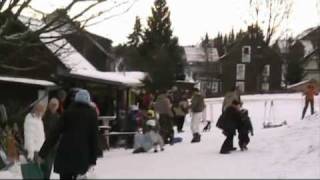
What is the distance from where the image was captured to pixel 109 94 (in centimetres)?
2697

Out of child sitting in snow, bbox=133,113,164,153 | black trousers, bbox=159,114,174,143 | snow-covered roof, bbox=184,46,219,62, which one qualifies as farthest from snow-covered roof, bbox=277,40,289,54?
child sitting in snow, bbox=133,113,164,153

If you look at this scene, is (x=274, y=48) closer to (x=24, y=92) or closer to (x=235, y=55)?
(x=235, y=55)

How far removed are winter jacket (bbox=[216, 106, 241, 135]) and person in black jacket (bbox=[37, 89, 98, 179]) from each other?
753 centimetres

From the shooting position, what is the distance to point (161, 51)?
191 ft

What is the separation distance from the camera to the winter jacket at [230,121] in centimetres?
1692

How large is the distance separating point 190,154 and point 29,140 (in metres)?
6.36

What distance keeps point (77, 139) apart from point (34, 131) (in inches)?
80.7

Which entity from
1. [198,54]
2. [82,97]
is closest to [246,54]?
[198,54]

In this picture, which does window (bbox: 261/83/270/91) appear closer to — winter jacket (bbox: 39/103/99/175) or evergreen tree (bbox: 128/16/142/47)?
evergreen tree (bbox: 128/16/142/47)

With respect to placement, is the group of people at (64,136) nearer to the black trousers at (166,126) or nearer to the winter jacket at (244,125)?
the winter jacket at (244,125)

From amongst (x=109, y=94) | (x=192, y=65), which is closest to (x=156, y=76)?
(x=109, y=94)

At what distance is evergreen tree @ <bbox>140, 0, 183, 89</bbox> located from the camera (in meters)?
55.7

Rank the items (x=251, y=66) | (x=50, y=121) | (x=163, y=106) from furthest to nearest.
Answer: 1. (x=251, y=66)
2. (x=163, y=106)
3. (x=50, y=121)

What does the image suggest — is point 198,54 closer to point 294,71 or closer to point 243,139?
point 294,71
